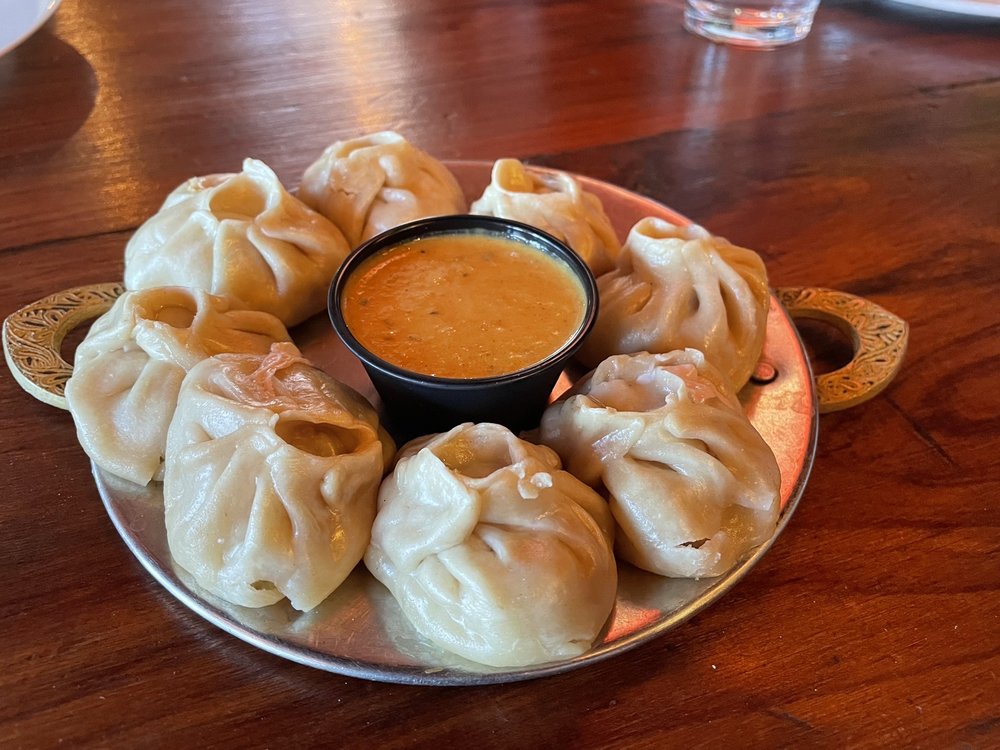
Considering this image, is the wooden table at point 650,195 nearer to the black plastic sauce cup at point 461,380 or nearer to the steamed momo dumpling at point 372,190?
the black plastic sauce cup at point 461,380

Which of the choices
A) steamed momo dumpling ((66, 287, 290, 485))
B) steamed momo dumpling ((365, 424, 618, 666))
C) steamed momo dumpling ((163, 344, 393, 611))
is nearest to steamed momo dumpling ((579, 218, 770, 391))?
steamed momo dumpling ((365, 424, 618, 666))

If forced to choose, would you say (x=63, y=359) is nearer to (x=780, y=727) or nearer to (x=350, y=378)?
(x=350, y=378)

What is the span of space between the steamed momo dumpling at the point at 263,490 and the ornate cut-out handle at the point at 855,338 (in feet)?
3.19

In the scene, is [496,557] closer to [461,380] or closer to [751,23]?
[461,380]

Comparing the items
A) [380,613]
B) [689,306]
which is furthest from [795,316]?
[380,613]

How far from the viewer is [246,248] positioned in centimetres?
173

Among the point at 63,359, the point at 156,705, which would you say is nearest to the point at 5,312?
the point at 63,359

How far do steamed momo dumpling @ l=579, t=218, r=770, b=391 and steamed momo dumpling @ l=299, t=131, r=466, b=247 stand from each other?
0.50 m

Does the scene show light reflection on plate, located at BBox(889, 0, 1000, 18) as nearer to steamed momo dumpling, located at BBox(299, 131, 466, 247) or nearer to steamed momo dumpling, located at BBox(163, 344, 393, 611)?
steamed momo dumpling, located at BBox(299, 131, 466, 247)

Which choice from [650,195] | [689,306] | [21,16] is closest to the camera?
[689,306]

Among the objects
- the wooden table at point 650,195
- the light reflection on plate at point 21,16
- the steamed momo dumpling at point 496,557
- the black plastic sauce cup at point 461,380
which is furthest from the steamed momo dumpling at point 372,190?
the light reflection on plate at point 21,16

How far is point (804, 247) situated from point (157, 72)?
2.30 meters

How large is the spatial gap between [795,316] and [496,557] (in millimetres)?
1122

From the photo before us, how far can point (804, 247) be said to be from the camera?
7.42 feet
